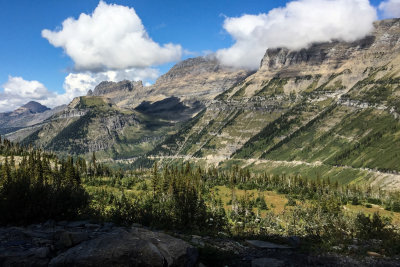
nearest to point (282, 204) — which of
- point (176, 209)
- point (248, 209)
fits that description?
point (248, 209)

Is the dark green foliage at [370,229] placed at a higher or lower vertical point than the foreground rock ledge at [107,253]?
lower

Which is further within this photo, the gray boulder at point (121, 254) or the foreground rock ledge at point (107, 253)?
the foreground rock ledge at point (107, 253)

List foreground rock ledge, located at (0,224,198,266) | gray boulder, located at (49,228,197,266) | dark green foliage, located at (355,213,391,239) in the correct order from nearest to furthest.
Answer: gray boulder, located at (49,228,197,266) < foreground rock ledge, located at (0,224,198,266) < dark green foliage, located at (355,213,391,239)

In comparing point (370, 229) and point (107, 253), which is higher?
point (107, 253)

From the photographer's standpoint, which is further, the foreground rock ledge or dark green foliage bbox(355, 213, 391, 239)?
dark green foliage bbox(355, 213, 391, 239)

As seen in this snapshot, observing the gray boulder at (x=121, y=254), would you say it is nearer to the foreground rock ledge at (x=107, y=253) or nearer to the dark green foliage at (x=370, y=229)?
the foreground rock ledge at (x=107, y=253)

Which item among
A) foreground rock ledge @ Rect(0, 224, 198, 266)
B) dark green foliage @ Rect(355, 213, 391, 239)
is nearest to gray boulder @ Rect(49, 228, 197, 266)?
foreground rock ledge @ Rect(0, 224, 198, 266)

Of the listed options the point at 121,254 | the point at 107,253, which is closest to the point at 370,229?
the point at 121,254

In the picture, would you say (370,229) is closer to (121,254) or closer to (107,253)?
(121,254)

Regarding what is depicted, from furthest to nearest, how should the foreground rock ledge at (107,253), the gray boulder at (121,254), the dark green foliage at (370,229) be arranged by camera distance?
1. the dark green foliage at (370,229)
2. the foreground rock ledge at (107,253)
3. the gray boulder at (121,254)

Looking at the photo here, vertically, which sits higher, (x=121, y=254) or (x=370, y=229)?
(x=121, y=254)

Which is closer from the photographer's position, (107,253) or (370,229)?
(107,253)

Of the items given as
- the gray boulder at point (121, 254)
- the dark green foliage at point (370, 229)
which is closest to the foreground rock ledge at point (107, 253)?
the gray boulder at point (121, 254)

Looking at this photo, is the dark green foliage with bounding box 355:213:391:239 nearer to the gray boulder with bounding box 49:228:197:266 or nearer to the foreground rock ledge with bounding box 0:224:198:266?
the foreground rock ledge with bounding box 0:224:198:266
